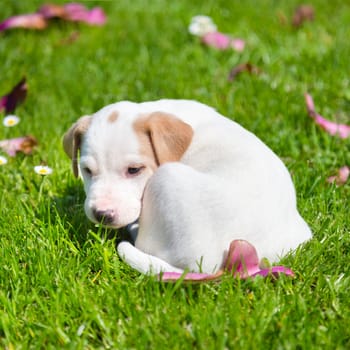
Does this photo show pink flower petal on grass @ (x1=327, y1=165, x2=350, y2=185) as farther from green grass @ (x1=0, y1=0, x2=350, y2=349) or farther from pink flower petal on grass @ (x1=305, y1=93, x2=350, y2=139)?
pink flower petal on grass @ (x1=305, y1=93, x2=350, y2=139)

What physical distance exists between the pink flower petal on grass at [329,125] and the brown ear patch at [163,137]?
165 centimetres

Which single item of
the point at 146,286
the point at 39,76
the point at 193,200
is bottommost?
the point at 39,76

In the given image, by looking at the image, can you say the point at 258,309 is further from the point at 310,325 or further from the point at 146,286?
the point at 146,286

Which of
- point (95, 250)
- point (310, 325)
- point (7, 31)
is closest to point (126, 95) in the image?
point (7, 31)

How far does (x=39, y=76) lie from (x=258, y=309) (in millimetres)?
3661

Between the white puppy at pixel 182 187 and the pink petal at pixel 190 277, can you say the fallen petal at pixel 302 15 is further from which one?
the pink petal at pixel 190 277

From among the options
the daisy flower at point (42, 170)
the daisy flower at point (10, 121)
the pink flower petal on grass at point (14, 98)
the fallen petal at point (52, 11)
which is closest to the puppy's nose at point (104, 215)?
the daisy flower at point (42, 170)

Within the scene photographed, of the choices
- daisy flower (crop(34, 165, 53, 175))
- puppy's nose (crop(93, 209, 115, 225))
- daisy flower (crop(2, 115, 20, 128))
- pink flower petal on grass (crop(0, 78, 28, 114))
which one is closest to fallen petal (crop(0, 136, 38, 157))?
daisy flower (crop(2, 115, 20, 128))

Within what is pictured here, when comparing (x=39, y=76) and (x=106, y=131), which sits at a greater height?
(x=106, y=131)

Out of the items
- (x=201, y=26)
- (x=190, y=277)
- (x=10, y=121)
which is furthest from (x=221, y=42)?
(x=190, y=277)

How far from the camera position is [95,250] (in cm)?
347

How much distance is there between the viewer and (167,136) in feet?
11.8

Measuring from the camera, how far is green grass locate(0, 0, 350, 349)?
9.75 ft

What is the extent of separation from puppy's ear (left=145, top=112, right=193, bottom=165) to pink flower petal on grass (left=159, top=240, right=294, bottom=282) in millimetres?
644
